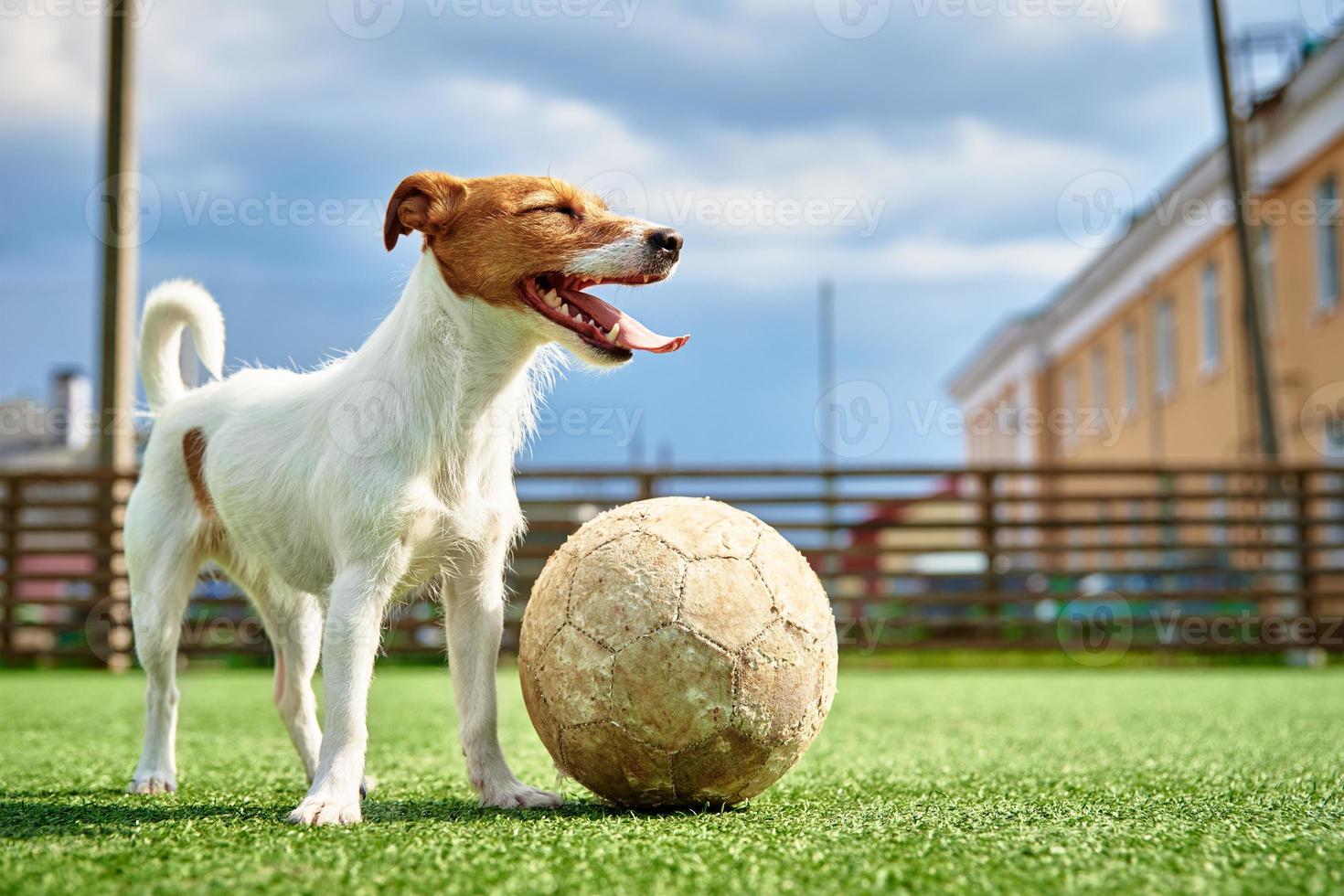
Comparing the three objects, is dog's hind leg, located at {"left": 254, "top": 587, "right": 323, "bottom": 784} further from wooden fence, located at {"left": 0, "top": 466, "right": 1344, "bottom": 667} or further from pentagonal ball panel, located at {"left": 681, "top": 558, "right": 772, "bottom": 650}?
wooden fence, located at {"left": 0, "top": 466, "right": 1344, "bottom": 667}

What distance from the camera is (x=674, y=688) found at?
2920mm

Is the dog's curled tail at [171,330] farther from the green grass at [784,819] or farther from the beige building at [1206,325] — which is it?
the beige building at [1206,325]

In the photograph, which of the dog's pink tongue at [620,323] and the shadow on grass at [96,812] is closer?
the shadow on grass at [96,812]

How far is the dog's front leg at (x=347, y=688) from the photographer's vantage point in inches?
117

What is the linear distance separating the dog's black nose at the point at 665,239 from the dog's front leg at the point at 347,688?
110 centimetres

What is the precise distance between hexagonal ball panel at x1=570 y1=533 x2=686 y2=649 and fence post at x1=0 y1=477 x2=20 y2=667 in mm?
10144

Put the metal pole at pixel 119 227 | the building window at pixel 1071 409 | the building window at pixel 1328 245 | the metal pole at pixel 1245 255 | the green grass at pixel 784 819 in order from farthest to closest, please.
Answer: the building window at pixel 1071 409 < the building window at pixel 1328 245 < the metal pole at pixel 1245 255 < the metal pole at pixel 119 227 < the green grass at pixel 784 819

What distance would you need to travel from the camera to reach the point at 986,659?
1225 cm

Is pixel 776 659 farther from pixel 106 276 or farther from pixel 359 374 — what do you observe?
pixel 106 276

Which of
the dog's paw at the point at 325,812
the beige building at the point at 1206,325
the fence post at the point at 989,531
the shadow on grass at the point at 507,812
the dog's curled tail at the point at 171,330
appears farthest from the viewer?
the beige building at the point at 1206,325

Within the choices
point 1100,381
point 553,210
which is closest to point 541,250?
point 553,210

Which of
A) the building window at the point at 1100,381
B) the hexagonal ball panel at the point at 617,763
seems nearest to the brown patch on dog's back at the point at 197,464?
the hexagonal ball panel at the point at 617,763

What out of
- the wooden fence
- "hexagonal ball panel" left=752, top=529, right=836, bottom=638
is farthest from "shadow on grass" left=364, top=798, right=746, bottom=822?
the wooden fence

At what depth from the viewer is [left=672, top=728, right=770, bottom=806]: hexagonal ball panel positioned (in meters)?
2.95
